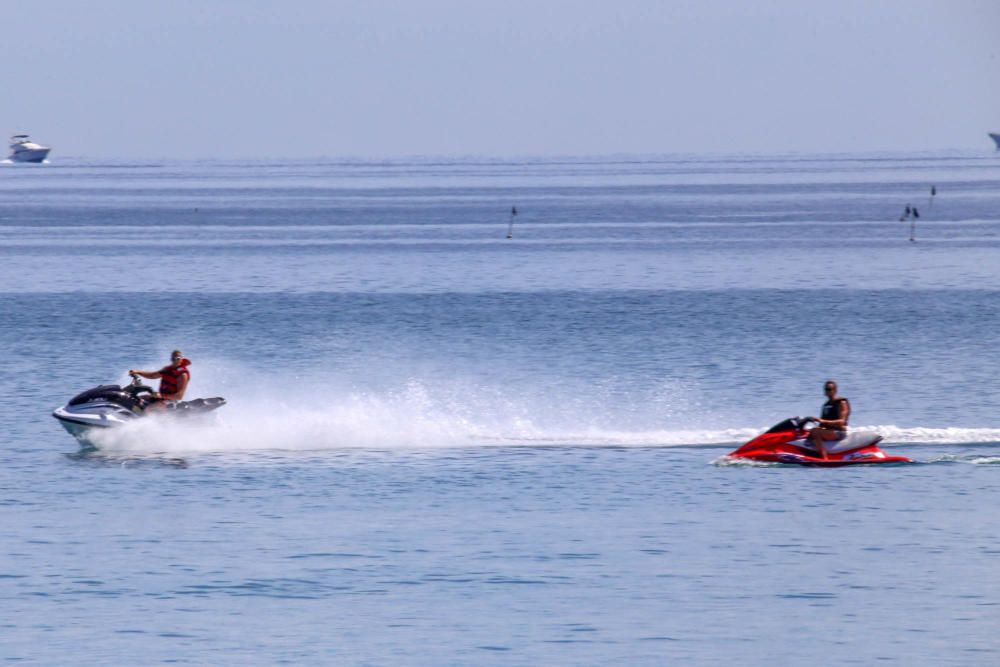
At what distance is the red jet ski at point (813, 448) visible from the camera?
37188mm

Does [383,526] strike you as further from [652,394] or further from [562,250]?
[562,250]

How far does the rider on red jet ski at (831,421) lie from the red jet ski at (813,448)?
0.10 metres

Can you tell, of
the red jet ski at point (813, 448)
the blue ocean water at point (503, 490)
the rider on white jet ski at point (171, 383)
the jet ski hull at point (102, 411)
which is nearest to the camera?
the blue ocean water at point (503, 490)

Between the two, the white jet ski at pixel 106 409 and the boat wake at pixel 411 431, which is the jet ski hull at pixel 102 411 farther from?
the boat wake at pixel 411 431

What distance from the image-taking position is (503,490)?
35500 millimetres

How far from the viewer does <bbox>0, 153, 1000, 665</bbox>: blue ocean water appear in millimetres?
25969

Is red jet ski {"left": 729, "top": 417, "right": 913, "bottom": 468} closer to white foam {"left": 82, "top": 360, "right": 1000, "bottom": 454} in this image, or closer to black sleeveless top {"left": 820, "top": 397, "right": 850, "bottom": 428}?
black sleeveless top {"left": 820, "top": 397, "right": 850, "bottom": 428}

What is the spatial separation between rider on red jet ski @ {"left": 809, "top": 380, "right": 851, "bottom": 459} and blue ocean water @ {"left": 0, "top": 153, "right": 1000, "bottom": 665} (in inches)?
29.4

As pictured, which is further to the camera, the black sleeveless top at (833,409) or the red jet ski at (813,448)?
the red jet ski at (813,448)

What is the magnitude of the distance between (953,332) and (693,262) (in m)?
41.8

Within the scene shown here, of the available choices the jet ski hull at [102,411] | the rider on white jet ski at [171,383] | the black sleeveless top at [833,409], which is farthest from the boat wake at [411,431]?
the black sleeveless top at [833,409]

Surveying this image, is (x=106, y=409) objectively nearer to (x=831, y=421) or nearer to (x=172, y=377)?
(x=172, y=377)

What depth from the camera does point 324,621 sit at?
86.4 feet

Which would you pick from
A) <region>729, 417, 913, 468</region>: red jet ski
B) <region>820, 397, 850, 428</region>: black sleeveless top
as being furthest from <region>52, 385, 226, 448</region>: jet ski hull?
<region>820, 397, 850, 428</region>: black sleeveless top
